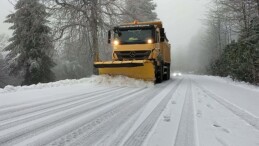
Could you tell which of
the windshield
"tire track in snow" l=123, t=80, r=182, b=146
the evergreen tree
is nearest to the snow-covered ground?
"tire track in snow" l=123, t=80, r=182, b=146

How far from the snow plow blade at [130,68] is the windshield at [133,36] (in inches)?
74.4

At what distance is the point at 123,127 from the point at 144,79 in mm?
8686

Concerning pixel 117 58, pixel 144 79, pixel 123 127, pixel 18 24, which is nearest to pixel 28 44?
pixel 18 24

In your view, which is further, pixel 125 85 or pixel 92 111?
pixel 125 85

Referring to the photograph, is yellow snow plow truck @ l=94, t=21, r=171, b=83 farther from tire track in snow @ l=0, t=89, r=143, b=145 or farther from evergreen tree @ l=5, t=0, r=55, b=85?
evergreen tree @ l=5, t=0, r=55, b=85

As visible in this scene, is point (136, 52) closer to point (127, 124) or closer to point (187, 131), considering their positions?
point (127, 124)

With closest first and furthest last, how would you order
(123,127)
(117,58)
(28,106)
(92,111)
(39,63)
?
1. (123,127)
2. (92,111)
3. (28,106)
4. (117,58)
5. (39,63)

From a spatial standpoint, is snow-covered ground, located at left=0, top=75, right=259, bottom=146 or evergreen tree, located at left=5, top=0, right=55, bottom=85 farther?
evergreen tree, located at left=5, top=0, right=55, bottom=85

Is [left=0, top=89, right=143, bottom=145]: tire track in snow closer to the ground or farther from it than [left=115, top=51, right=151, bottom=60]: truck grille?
closer to the ground

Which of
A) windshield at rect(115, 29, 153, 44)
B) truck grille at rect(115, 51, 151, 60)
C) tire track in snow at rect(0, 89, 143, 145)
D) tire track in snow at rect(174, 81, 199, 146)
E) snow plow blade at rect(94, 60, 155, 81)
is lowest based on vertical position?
tire track in snow at rect(174, 81, 199, 146)

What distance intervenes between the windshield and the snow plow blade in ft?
6.20

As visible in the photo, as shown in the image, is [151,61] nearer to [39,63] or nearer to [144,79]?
[144,79]

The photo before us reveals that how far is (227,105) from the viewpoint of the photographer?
7.12 m

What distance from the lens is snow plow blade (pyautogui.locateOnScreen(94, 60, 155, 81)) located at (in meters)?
12.8
